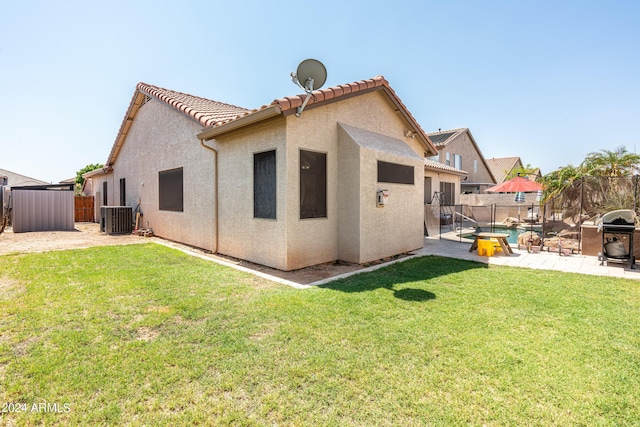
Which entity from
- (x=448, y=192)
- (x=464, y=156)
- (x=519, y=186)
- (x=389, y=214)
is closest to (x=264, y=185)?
(x=389, y=214)

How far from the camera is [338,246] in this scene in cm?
870

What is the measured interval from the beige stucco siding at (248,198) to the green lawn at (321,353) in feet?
6.14

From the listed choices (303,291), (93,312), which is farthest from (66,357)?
(303,291)

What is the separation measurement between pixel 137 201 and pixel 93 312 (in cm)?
1261

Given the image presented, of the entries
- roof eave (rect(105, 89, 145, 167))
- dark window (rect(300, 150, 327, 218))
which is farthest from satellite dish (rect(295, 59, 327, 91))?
roof eave (rect(105, 89, 145, 167))

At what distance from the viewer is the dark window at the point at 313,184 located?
7789mm

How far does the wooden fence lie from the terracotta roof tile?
44.1 feet

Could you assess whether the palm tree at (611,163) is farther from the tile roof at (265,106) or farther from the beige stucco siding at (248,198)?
the beige stucco siding at (248,198)

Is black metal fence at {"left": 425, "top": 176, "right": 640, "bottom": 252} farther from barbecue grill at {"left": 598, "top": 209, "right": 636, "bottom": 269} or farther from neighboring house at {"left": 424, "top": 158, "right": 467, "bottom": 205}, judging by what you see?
neighboring house at {"left": 424, "top": 158, "right": 467, "bottom": 205}

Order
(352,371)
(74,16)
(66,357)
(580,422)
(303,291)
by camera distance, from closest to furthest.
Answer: (580,422)
(352,371)
(66,357)
(303,291)
(74,16)

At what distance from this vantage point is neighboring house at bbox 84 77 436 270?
24.9 ft

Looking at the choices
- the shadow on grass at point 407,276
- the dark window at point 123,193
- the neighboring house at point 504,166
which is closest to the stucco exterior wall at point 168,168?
the dark window at point 123,193

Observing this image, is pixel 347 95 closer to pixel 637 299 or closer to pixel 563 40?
pixel 637 299

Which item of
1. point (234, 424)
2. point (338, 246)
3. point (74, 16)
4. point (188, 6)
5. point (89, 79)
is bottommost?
point (234, 424)
